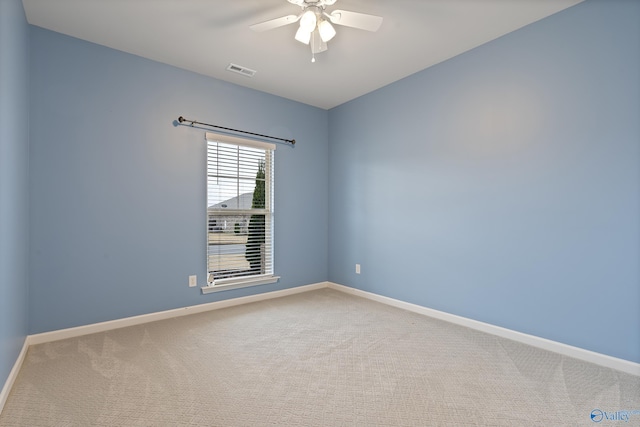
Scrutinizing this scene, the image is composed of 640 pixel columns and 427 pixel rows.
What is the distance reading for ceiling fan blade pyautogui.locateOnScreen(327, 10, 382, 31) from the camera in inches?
80.9

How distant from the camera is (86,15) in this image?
2438 mm

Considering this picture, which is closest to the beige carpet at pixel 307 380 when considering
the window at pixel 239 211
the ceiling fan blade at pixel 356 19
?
the window at pixel 239 211

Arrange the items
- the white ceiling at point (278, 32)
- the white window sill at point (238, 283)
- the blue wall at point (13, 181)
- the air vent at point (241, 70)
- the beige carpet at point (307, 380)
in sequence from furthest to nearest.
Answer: the white window sill at point (238, 283)
the air vent at point (241, 70)
the white ceiling at point (278, 32)
the blue wall at point (13, 181)
the beige carpet at point (307, 380)

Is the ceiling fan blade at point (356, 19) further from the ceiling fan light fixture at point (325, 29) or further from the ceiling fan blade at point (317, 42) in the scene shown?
the ceiling fan blade at point (317, 42)

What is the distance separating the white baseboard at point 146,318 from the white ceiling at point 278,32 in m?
2.58

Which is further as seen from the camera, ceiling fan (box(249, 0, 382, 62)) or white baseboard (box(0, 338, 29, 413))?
ceiling fan (box(249, 0, 382, 62))

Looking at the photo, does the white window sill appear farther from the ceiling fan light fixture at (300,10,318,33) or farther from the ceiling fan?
the ceiling fan light fixture at (300,10,318,33)

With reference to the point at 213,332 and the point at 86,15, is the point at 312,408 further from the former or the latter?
the point at 86,15

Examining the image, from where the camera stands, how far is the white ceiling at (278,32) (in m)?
2.33

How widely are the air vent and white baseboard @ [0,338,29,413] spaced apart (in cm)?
302

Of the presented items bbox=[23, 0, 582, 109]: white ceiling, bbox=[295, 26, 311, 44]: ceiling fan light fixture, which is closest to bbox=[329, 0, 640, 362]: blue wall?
bbox=[23, 0, 582, 109]: white ceiling

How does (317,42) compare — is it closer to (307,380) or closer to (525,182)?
(525,182)

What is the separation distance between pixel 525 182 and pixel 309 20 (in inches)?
85.0

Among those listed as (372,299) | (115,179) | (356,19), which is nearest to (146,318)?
(115,179)
